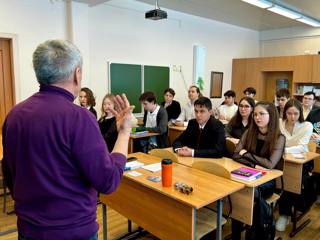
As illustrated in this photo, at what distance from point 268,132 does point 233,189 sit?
0.88m

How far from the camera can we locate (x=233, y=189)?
1914mm

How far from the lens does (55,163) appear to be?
95 centimetres

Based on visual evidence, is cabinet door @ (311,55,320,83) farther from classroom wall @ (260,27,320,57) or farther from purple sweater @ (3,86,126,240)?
purple sweater @ (3,86,126,240)

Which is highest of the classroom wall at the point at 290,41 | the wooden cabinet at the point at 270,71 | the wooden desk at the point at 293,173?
the classroom wall at the point at 290,41

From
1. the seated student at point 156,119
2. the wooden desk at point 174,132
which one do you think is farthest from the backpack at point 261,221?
the wooden desk at point 174,132

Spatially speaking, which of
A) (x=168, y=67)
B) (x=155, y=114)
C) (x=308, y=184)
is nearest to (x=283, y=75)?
(x=168, y=67)

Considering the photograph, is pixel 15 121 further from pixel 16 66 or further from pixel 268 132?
pixel 16 66

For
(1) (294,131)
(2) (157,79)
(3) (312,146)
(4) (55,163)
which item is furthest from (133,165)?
(2) (157,79)

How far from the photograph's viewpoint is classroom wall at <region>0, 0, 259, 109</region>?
4.25 metres

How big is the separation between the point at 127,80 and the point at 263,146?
3.48 m

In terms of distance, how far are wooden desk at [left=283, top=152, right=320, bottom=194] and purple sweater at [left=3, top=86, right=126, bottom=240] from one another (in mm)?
2339

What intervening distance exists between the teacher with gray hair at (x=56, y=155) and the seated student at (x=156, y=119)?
10.9ft

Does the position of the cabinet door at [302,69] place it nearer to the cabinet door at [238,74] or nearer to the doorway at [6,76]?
the cabinet door at [238,74]

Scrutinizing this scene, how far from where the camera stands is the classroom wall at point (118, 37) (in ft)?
13.9
